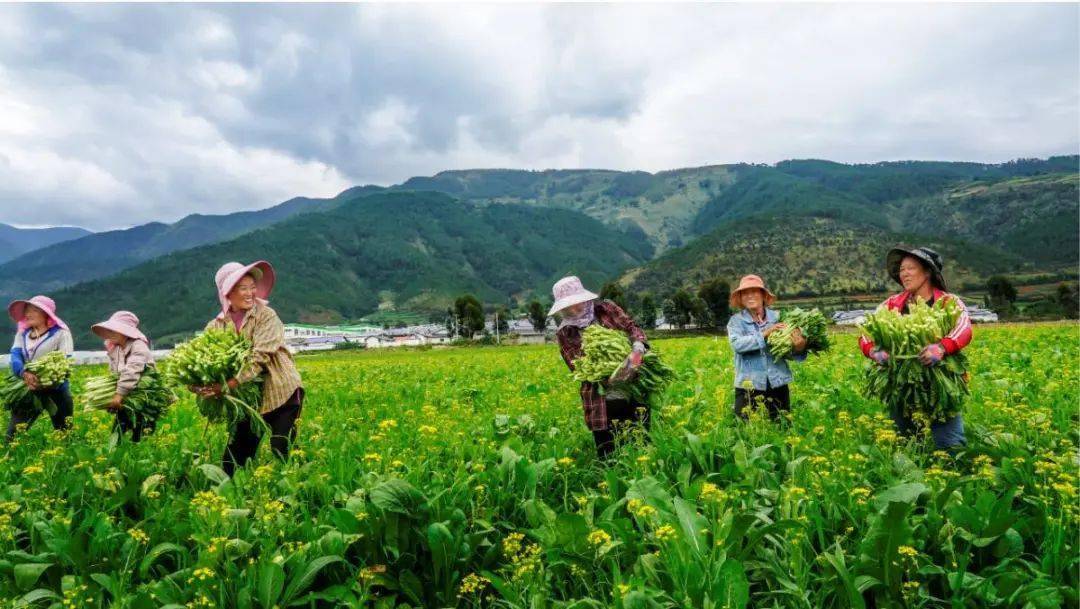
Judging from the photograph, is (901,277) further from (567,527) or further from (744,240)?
(744,240)

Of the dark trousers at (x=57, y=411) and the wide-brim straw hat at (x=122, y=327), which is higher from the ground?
the wide-brim straw hat at (x=122, y=327)

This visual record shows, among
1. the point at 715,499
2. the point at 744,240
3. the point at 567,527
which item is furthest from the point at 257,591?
the point at 744,240

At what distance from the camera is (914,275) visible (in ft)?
19.8

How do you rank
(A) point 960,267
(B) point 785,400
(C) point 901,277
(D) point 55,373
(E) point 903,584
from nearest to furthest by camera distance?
(E) point 903,584
(C) point 901,277
(B) point 785,400
(D) point 55,373
(A) point 960,267

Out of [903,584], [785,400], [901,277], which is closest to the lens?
[903,584]

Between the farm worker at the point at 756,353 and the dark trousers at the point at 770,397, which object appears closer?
the farm worker at the point at 756,353

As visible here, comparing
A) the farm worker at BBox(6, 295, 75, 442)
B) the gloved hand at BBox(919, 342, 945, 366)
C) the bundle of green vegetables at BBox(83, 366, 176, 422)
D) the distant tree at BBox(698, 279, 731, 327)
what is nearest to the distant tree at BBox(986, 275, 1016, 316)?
the distant tree at BBox(698, 279, 731, 327)

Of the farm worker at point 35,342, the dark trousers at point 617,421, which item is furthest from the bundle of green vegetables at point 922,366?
the farm worker at point 35,342

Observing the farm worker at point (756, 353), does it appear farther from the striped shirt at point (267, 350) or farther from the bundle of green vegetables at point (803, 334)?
the striped shirt at point (267, 350)

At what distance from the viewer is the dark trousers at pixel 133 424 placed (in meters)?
7.74

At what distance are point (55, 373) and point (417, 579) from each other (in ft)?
23.5

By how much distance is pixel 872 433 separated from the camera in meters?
6.39

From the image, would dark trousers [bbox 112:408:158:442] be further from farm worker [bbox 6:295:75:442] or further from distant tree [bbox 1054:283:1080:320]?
distant tree [bbox 1054:283:1080:320]

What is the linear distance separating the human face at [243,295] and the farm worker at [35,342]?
4.03 metres
